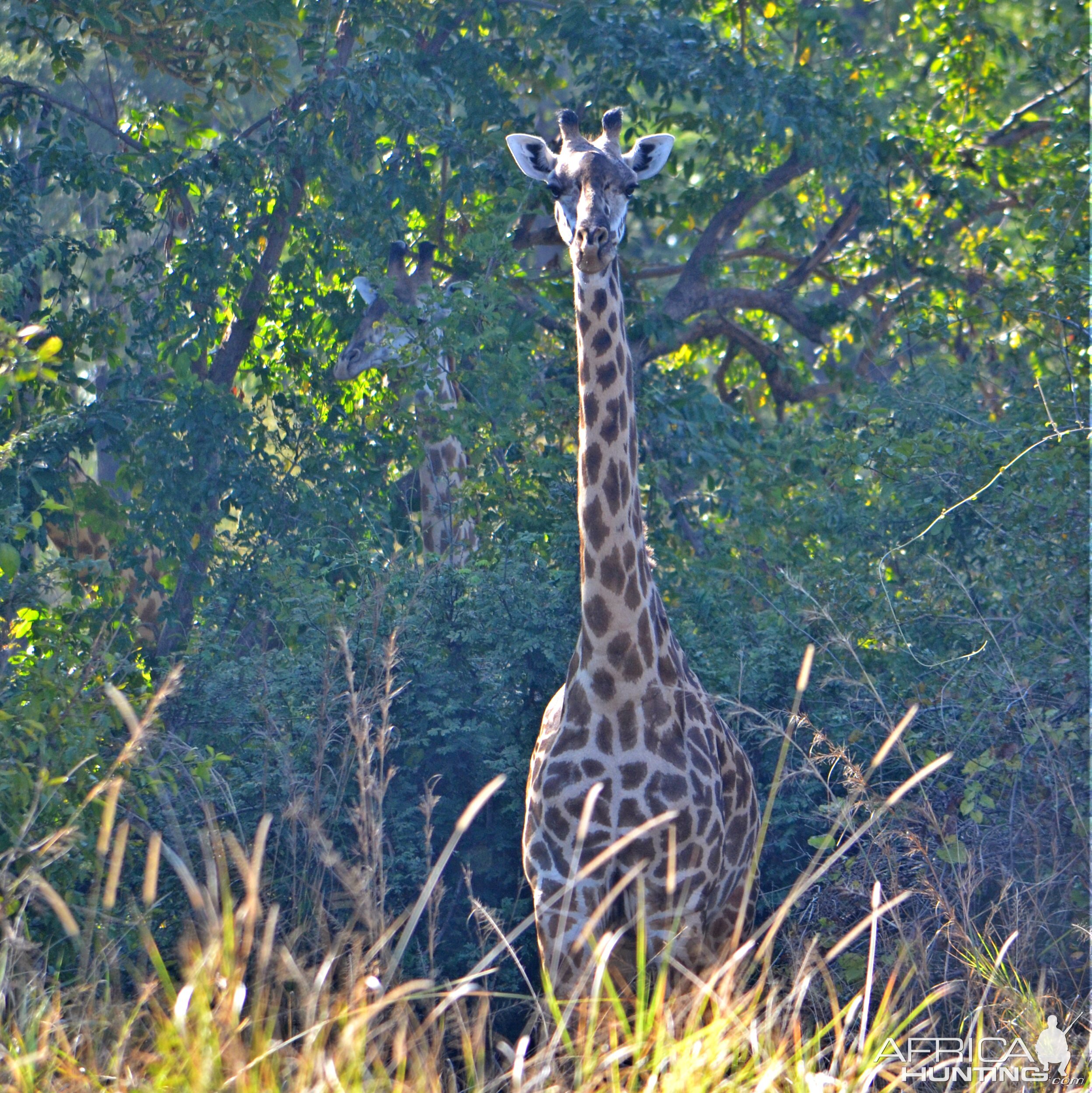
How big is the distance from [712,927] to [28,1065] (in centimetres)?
221

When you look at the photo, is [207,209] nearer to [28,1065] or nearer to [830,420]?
[830,420]

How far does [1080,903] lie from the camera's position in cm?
432

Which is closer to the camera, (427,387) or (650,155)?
(650,155)

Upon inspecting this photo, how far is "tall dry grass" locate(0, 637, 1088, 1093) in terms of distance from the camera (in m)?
2.56

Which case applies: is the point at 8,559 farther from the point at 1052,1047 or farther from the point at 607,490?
the point at 1052,1047

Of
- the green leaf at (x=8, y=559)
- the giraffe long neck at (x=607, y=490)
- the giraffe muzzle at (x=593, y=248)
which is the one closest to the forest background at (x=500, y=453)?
the green leaf at (x=8, y=559)

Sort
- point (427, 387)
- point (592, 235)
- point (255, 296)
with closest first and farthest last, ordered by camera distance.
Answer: point (592, 235) < point (427, 387) < point (255, 296)

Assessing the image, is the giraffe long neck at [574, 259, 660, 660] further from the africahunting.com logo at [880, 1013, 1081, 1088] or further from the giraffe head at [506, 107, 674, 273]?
the africahunting.com logo at [880, 1013, 1081, 1088]

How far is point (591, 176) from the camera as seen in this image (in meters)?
4.02

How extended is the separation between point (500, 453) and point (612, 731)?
8.91 ft

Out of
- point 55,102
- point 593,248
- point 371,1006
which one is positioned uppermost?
point 55,102

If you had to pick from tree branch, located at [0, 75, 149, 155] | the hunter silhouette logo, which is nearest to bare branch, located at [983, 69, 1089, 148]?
tree branch, located at [0, 75, 149, 155]

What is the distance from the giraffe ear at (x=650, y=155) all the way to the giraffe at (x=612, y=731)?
572 mm

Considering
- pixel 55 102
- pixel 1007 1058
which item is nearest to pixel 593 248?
pixel 1007 1058
